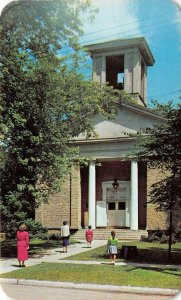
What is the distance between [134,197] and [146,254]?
62.5 inches

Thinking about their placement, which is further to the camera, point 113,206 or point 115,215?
point 115,215

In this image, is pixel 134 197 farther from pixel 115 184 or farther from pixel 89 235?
pixel 89 235

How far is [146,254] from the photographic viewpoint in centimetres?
1316

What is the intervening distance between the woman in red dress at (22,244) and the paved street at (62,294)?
1235mm

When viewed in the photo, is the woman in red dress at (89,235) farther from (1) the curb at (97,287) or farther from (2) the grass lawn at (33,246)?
(1) the curb at (97,287)

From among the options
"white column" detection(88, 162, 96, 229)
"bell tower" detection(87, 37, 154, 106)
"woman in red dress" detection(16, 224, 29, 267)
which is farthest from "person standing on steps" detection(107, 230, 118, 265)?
"bell tower" detection(87, 37, 154, 106)

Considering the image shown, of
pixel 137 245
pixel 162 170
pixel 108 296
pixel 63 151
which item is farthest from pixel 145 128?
pixel 108 296

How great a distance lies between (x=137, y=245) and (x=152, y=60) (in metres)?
5.83

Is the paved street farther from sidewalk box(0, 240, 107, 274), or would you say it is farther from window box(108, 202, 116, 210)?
window box(108, 202, 116, 210)

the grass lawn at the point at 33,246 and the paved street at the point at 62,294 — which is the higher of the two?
the grass lawn at the point at 33,246

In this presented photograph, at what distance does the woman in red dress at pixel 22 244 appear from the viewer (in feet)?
34.0

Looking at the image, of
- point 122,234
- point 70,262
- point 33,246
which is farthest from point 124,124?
point 33,246

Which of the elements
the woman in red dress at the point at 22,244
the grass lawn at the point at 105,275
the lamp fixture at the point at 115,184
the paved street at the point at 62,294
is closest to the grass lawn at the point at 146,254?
the grass lawn at the point at 105,275

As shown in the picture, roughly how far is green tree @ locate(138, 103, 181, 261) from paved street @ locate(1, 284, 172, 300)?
11.7ft
